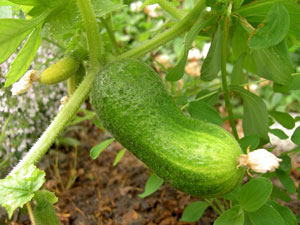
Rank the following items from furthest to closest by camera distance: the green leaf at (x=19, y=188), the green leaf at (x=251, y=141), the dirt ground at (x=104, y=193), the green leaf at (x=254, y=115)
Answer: the dirt ground at (x=104, y=193) → the green leaf at (x=254, y=115) → the green leaf at (x=251, y=141) → the green leaf at (x=19, y=188)

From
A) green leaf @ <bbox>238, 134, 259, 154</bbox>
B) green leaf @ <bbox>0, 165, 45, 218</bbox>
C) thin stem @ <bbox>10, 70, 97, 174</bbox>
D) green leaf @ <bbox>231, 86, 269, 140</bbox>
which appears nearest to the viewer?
green leaf @ <bbox>0, 165, 45, 218</bbox>

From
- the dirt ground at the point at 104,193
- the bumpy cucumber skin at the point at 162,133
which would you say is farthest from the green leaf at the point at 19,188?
the dirt ground at the point at 104,193

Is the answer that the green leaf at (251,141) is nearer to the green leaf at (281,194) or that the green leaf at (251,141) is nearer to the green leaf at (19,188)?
the green leaf at (281,194)

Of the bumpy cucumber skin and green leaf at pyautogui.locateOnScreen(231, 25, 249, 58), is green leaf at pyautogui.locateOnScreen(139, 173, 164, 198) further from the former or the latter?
green leaf at pyautogui.locateOnScreen(231, 25, 249, 58)

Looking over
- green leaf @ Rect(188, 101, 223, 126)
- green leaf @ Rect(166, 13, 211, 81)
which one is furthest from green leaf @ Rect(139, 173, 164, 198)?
green leaf @ Rect(166, 13, 211, 81)

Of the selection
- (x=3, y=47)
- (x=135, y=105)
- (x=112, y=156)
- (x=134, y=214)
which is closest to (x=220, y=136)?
(x=135, y=105)

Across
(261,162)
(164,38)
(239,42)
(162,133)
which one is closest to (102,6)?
(164,38)

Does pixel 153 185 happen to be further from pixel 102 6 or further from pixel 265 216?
pixel 102 6

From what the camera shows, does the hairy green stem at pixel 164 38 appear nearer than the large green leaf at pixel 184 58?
No
